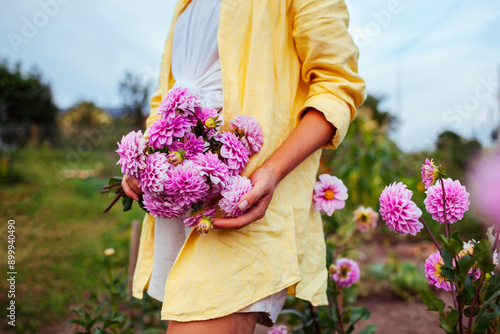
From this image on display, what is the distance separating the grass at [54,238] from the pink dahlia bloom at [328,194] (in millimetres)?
1346

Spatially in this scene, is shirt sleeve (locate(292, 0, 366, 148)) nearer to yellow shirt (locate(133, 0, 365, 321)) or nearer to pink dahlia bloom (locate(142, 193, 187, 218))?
yellow shirt (locate(133, 0, 365, 321))

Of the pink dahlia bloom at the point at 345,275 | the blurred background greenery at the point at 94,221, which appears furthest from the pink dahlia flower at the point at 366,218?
the pink dahlia bloom at the point at 345,275

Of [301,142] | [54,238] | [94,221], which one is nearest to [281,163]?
[301,142]

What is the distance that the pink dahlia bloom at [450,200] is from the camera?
0.72 m

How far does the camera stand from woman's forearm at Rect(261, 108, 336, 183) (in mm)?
791

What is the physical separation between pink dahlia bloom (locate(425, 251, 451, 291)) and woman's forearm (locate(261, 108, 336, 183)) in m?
0.36

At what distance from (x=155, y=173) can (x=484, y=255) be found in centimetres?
62

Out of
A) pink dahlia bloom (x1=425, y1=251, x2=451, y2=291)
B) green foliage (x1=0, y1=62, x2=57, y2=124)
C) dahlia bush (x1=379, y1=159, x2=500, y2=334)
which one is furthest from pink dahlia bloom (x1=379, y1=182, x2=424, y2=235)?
green foliage (x1=0, y1=62, x2=57, y2=124)

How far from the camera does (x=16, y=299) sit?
2.76m

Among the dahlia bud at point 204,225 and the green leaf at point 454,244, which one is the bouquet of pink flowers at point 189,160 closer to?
the dahlia bud at point 204,225

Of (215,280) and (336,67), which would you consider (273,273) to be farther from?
(336,67)

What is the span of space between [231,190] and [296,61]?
43 centimetres

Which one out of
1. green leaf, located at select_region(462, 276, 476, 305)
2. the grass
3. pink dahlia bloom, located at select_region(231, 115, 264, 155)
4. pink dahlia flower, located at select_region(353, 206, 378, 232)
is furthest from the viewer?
the grass

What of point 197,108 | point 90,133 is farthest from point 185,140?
point 90,133
